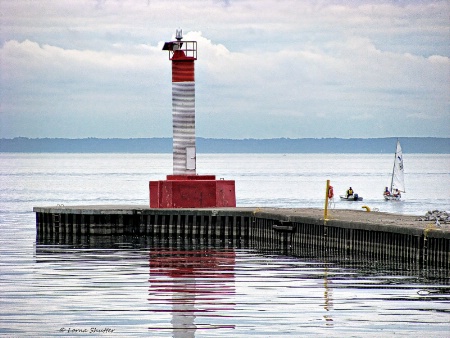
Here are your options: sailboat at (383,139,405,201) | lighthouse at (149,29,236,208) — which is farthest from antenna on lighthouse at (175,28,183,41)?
sailboat at (383,139,405,201)

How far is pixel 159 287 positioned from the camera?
88.2 feet

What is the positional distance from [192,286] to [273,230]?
11.6 meters

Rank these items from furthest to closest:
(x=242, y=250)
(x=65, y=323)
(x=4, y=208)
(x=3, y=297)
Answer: (x=4, y=208), (x=242, y=250), (x=3, y=297), (x=65, y=323)

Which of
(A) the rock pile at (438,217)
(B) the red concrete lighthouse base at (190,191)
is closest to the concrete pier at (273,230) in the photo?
(A) the rock pile at (438,217)

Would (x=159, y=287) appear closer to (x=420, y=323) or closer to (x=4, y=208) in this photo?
(x=420, y=323)

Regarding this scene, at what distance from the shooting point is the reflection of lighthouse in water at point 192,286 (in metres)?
21.8

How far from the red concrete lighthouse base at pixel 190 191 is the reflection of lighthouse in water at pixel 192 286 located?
178 inches

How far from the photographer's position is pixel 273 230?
38344 mm

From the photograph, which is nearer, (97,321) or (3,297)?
(97,321)

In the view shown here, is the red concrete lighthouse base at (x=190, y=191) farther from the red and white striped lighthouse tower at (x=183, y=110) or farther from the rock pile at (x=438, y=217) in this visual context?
the rock pile at (x=438, y=217)

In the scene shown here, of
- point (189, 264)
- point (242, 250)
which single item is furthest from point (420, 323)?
point (242, 250)

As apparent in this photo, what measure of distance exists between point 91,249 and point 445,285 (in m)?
14.4

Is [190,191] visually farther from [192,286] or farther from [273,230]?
[192,286]

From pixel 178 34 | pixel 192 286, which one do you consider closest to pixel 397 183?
pixel 178 34
